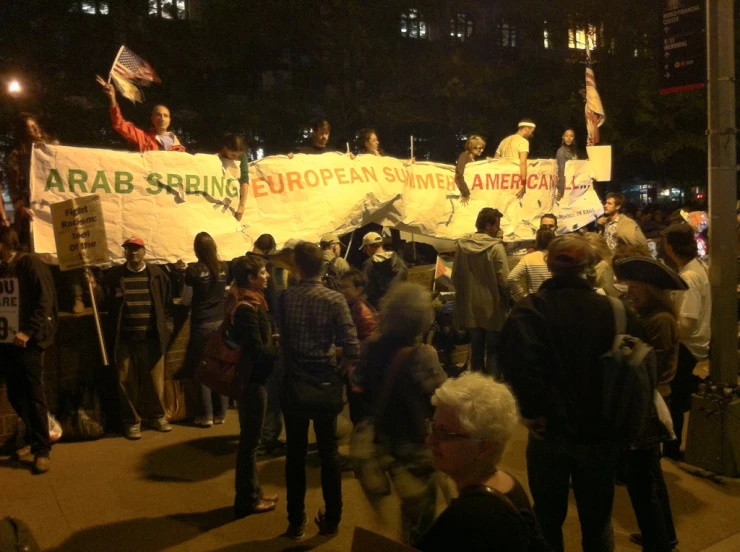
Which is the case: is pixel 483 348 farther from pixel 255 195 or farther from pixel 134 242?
pixel 134 242

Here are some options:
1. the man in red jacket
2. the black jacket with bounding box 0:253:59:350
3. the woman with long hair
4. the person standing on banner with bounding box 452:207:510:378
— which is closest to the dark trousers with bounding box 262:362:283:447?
the black jacket with bounding box 0:253:59:350

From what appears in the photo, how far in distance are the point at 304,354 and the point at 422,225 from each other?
5259 millimetres

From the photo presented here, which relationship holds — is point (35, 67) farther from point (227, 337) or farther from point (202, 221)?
point (227, 337)

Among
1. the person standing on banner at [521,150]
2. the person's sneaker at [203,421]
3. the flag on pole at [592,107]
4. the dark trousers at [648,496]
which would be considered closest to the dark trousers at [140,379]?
the person's sneaker at [203,421]

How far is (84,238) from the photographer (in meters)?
6.58

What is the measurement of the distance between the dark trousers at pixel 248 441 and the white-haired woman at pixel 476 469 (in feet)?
8.50

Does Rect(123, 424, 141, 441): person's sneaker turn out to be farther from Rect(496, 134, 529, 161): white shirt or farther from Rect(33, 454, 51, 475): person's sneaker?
Rect(496, 134, 529, 161): white shirt

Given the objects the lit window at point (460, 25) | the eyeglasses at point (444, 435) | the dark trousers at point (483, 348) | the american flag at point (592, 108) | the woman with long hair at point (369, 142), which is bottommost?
the dark trousers at point (483, 348)

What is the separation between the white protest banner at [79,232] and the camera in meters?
6.54

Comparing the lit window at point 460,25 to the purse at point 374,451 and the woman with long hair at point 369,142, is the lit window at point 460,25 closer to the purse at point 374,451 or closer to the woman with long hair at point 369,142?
the woman with long hair at point 369,142

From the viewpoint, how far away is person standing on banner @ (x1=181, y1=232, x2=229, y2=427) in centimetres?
711

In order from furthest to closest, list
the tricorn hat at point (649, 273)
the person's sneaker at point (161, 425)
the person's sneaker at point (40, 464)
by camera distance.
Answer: the person's sneaker at point (161, 425) → the person's sneaker at point (40, 464) → the tricorn hat at point (649, 273)

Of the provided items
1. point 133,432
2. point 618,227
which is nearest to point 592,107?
point 618,227

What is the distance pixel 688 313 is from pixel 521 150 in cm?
513
